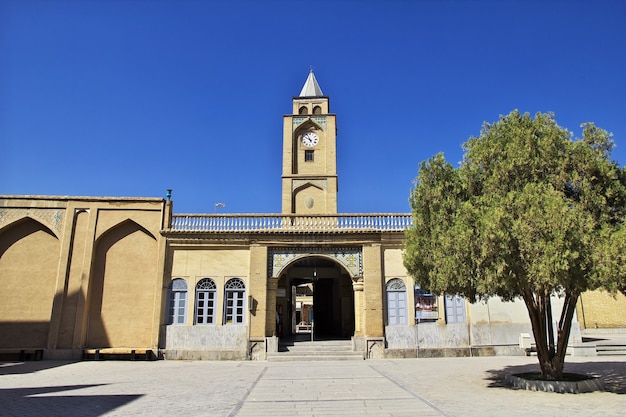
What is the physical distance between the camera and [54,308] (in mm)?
16812

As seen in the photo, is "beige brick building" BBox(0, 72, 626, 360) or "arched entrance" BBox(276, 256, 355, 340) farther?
"arched entrance" BBox(276, 256, 355, 340)

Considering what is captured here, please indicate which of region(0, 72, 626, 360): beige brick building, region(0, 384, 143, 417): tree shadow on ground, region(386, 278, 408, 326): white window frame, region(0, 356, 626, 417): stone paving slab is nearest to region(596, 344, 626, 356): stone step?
region(0, 72, 626, 360): beige brick building

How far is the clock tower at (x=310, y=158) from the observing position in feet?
83.0

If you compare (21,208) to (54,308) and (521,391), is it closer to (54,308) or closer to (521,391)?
(54,308)

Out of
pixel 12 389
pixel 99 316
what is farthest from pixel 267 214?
pixel 12 389

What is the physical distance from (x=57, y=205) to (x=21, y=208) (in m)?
1.37

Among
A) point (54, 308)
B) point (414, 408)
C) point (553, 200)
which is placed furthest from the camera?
point (54, 308)

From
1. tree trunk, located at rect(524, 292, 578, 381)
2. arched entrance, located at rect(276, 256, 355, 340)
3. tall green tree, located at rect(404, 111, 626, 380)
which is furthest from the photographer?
arched entrance, located at rect(276, 256, 355, 340)

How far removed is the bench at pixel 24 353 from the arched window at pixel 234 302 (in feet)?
22.1

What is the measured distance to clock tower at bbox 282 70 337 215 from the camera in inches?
996

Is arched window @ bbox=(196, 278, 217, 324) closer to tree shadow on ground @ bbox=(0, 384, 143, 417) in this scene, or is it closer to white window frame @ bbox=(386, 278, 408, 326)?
white window frame @ bbox=(386, 278, 408, 326)

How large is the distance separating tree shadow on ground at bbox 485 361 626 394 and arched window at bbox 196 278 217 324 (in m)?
10.1

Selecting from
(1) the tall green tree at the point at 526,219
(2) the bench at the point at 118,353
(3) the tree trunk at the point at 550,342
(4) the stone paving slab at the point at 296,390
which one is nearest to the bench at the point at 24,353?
(4) the stone paving slab at the point at 296,390

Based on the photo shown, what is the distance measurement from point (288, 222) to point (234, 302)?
385cm
